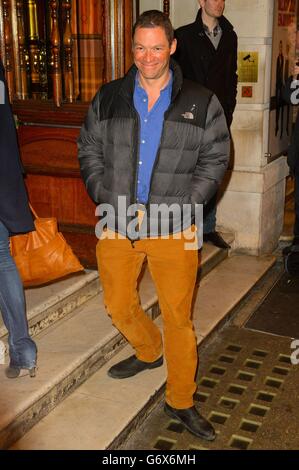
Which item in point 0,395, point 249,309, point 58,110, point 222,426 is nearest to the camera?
point 0,395

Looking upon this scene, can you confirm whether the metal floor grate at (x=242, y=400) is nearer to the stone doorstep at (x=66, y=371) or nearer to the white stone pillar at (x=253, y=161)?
the stone doorstep at (x=66, y=371)

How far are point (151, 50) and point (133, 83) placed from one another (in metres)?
0.28

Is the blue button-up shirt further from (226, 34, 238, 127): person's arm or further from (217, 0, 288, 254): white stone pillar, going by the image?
(217, 0, 288, 254): white stone pillar

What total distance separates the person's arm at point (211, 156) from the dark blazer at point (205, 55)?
6.99ft

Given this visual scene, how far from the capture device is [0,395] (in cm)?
328

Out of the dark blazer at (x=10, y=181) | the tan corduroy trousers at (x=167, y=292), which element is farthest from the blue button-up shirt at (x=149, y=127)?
the dark blazer at (x=10, y=181)

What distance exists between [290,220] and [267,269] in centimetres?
162

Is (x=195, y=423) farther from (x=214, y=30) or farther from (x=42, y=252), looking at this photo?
(x=214, y=30)

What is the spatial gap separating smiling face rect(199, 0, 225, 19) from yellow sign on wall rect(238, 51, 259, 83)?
0.74 m

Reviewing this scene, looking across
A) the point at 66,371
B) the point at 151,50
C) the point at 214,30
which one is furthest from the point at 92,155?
the point at 214,30

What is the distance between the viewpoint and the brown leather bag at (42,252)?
12.5ft

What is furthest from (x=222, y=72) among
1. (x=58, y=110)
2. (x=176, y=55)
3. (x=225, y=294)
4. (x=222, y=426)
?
(x=222, y=426)

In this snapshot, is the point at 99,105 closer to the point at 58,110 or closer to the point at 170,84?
the point at 170,84

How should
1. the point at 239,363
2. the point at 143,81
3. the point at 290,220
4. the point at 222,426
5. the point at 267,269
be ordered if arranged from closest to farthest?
the point at 143,81 < the point at 222,426 < the point at 239,363 < the point at 267,269 < the point at 290,220
